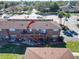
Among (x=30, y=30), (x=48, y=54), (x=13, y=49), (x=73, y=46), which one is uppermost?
(x=48, y=54)

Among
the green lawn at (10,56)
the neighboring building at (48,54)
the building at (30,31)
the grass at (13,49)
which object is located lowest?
the grass at (13,49)

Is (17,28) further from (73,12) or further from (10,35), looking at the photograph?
(73,12)

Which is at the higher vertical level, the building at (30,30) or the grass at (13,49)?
the building at (30,30)

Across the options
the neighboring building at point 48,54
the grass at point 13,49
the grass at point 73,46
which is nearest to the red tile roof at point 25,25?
the grass at point 73,46

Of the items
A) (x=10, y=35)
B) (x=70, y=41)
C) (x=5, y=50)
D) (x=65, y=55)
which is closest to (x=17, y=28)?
(x=10, y=35)

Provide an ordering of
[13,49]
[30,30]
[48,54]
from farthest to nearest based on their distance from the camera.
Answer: [30,30] → [13,49] → [48,54]

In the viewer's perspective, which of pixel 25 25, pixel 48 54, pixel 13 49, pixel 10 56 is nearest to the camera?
pixel 48 54

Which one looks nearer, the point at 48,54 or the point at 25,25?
the point at 48,54

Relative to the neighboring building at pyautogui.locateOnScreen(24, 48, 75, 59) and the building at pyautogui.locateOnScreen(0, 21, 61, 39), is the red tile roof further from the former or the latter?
the neighboring building at pyautogui.locateOnScreen(24, 48, 75, 59)

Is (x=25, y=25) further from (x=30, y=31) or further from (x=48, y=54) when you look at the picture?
(x=48, y=54)

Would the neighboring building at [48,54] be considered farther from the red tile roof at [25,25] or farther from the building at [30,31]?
the red tile roof at [25,25]

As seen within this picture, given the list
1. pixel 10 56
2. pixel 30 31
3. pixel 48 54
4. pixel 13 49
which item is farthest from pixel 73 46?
pixel 10 56

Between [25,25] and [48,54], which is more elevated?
[48,54]
